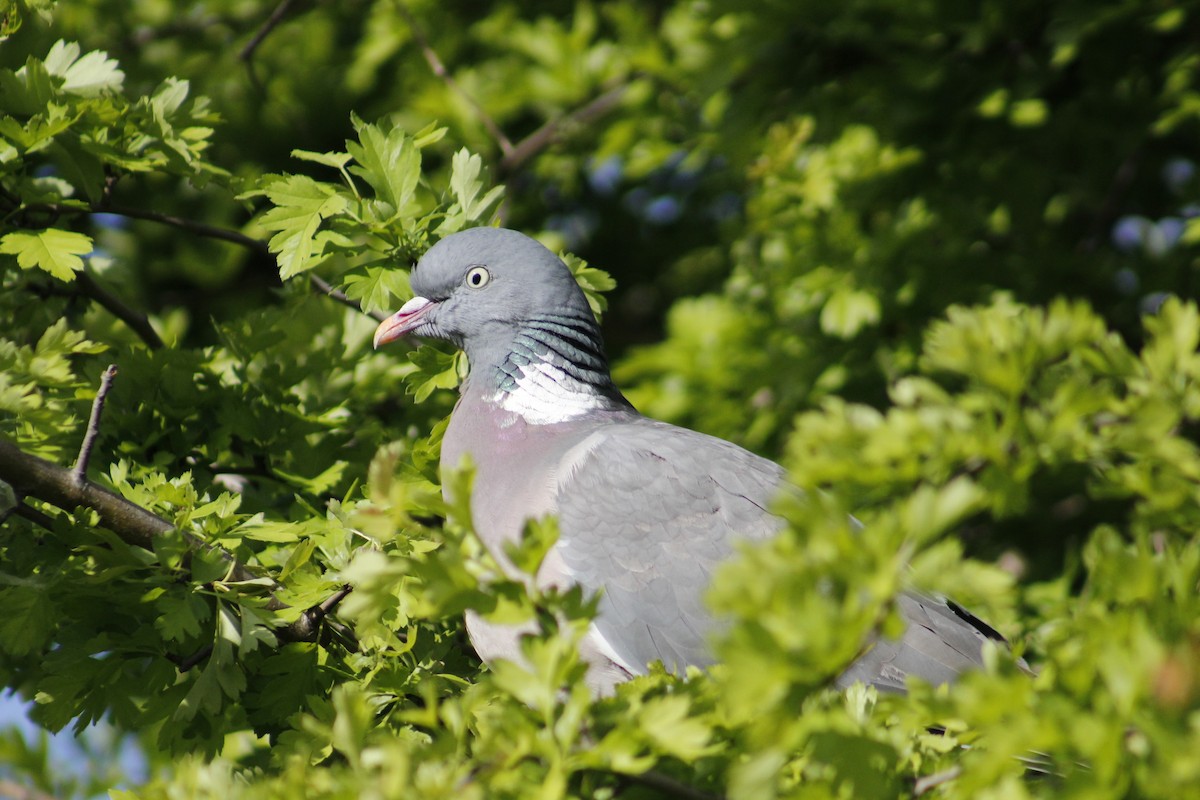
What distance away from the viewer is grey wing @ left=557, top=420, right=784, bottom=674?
3.36m

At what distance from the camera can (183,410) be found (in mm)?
3469

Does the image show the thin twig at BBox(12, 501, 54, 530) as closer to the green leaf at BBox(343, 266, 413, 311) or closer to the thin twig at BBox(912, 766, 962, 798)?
the green leaf at BBox(343, 266, 413, 311)

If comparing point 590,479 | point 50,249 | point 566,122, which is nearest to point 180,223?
point 50,249

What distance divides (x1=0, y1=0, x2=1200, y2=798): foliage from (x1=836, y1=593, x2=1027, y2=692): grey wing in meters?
0.26

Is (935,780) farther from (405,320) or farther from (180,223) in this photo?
(180,223)

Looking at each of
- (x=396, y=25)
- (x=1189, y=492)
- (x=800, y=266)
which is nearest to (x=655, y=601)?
(x=1189, y=492)

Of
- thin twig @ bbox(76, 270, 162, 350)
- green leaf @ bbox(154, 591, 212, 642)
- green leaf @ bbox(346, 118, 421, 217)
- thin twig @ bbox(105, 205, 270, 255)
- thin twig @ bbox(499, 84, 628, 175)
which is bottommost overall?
thin twig @ bbox(499, 84, 628, 175)

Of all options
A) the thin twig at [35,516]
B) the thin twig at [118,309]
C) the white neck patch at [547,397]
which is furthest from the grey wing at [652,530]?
the thin twig at [118,309]

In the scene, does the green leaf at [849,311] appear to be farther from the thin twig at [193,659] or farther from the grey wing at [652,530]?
the thin twig at [193,659]

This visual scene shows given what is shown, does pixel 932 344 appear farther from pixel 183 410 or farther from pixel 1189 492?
pixel 183 410

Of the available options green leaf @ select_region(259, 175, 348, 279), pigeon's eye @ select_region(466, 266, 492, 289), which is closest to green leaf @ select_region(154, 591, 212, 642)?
green leaf @ select_region(259, 175, 348, 279)

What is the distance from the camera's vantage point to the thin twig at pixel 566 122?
5949 millimetres

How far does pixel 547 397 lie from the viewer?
12.7 ft

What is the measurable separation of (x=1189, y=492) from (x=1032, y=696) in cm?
97
